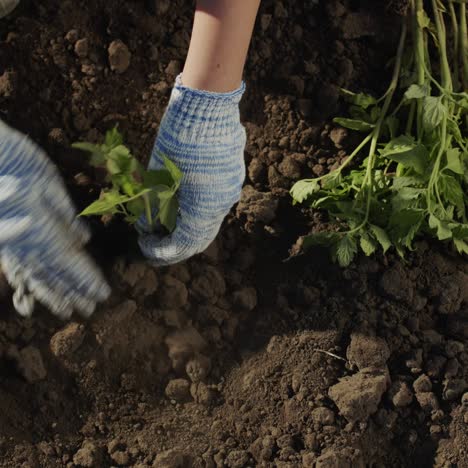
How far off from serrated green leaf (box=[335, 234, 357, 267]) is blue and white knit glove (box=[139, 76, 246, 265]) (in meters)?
0.30

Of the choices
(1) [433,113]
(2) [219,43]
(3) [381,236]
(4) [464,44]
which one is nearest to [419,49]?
(4) [464,44]

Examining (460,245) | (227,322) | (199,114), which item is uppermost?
(199,114)

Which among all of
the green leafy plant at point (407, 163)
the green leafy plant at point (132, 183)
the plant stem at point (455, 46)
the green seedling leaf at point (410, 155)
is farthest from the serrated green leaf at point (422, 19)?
the green leafy plant at point (132, 183)

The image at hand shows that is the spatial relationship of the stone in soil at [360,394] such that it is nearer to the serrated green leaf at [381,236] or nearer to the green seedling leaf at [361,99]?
the serrated green leaf at [381,236]

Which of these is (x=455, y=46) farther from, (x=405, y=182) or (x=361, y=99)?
(x=405, y=182)

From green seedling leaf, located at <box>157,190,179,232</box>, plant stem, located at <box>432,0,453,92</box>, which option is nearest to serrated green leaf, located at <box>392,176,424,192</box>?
plant stem, located at <box>432,0,453,92</box>

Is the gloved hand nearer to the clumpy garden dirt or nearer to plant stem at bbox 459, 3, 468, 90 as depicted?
the clumpy garden dirt

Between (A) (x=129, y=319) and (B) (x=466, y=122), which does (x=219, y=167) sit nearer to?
(A) (x=129, y=319)

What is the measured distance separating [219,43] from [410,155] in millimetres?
634

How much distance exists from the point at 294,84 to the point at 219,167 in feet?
2.04

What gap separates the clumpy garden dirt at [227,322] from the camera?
198 centimetres

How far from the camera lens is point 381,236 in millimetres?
2080

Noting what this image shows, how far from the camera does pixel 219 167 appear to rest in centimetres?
192

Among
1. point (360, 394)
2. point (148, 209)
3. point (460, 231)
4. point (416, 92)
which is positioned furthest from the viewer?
point (416, 92)
